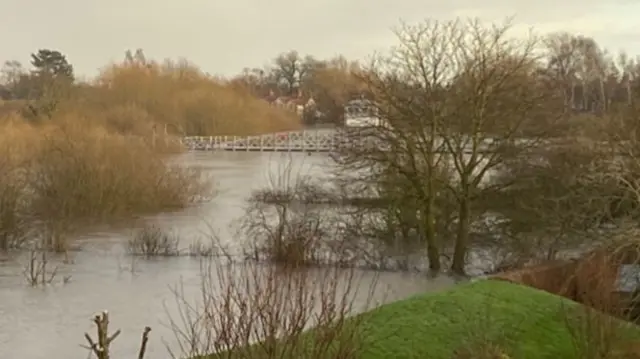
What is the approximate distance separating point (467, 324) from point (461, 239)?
9.57 m

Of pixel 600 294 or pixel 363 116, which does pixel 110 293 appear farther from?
pixel 600 294

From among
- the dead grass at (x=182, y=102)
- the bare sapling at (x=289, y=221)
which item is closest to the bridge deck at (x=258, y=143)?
the dead grass at (x=182, y=102)

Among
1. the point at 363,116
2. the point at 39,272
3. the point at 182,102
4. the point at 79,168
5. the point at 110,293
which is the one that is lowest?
the point at 110,293

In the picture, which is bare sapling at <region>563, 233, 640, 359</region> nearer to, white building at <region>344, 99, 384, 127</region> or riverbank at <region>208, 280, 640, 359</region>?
riverbank at <region>208, 280, 640, 359</region>

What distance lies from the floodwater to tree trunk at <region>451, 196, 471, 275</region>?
86 centimetres

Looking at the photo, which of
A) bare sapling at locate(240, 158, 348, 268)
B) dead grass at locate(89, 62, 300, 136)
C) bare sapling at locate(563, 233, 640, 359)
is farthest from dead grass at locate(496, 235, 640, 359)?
dead grass at locate(89, 62, 300, 136)

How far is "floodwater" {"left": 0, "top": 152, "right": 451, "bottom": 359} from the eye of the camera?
13.5 m

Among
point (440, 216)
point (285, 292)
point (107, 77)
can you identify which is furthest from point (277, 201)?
point (107, 77)

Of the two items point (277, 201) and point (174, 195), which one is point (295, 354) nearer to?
point (277, 201)

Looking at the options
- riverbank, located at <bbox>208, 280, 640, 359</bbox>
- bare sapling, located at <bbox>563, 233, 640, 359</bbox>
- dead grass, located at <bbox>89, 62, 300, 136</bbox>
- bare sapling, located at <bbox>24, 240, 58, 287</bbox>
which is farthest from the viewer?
dead grass, located at <bbox>89, 62, 300, 136</bbox>

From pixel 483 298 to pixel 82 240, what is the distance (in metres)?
14.1

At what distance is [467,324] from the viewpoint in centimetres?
1092

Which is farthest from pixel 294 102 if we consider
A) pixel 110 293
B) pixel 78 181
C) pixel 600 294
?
pixel 600 294

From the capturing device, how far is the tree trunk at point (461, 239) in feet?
66.8
